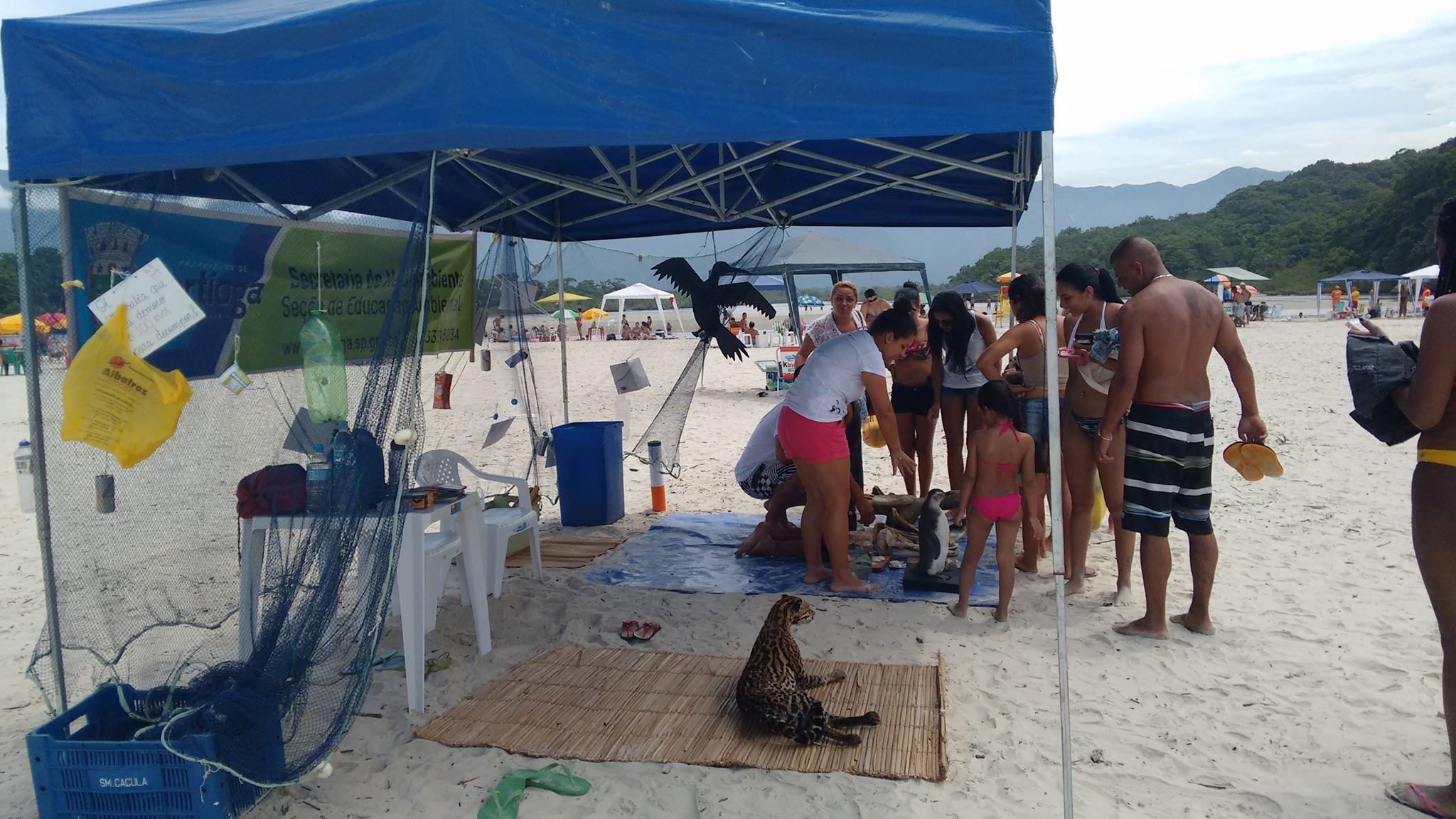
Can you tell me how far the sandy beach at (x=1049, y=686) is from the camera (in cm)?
256

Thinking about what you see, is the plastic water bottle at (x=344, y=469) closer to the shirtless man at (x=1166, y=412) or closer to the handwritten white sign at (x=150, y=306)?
the handwritten white sign at (x=150, y=306)

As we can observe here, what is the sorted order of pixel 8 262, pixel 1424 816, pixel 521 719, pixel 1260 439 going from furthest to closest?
1. pixel 1260 439
2. pixel 521 719
3. pixel 8 262
4. pixel 1424 816

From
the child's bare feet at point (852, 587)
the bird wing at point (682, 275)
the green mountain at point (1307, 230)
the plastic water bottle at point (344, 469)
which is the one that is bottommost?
the child's bare feet at point (852, 587)

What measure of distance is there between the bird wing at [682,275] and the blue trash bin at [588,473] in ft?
3.55

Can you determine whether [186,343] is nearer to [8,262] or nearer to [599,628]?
[8,262]

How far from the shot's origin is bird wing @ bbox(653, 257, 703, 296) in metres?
5.75

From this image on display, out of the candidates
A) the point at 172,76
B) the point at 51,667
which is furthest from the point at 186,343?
the point at 51,667

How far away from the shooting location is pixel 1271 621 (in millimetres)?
3865

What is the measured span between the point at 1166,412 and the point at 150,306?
3.73 m

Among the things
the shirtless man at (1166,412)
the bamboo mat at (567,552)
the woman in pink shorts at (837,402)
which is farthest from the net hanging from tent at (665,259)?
the shirtless man at (1166,412)

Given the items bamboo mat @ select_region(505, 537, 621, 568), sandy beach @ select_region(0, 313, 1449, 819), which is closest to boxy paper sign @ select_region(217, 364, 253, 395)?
sandy beach @ select_region(0, 313, 1449, 819)

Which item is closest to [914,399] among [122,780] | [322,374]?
[322,374]

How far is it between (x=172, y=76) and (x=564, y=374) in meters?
4.08

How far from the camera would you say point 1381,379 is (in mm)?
2443
